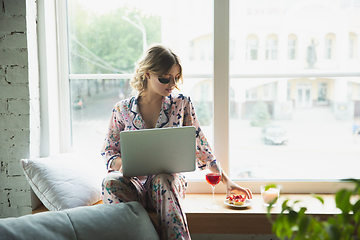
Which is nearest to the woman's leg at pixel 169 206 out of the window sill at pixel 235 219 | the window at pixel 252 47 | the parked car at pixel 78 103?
the window sill at pixel 235 219

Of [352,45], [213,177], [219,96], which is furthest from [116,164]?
[352,45]

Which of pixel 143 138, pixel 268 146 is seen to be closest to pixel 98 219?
pixel 143 138

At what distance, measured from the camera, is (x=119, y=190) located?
1.89 metres

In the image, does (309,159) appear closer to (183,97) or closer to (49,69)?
(183,97)

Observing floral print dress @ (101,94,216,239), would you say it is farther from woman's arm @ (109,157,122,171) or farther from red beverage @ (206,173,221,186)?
red beverage @ (206,173,221,186)

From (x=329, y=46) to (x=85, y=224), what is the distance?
2096 mm

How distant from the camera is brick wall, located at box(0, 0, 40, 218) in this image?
7.06 ft

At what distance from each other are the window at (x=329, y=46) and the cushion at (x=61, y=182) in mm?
1915

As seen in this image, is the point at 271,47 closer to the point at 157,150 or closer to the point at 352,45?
the point at 352,45

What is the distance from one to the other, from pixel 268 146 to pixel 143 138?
1163mm

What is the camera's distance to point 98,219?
1.50 meters

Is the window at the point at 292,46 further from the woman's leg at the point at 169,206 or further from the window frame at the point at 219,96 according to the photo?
the woman's leg at the point at 169,206

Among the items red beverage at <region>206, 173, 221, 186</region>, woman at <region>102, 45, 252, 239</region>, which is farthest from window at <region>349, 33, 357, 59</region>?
red beverage at <region>206, 173, 221, 186</region>

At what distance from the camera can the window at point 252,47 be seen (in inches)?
96.0
